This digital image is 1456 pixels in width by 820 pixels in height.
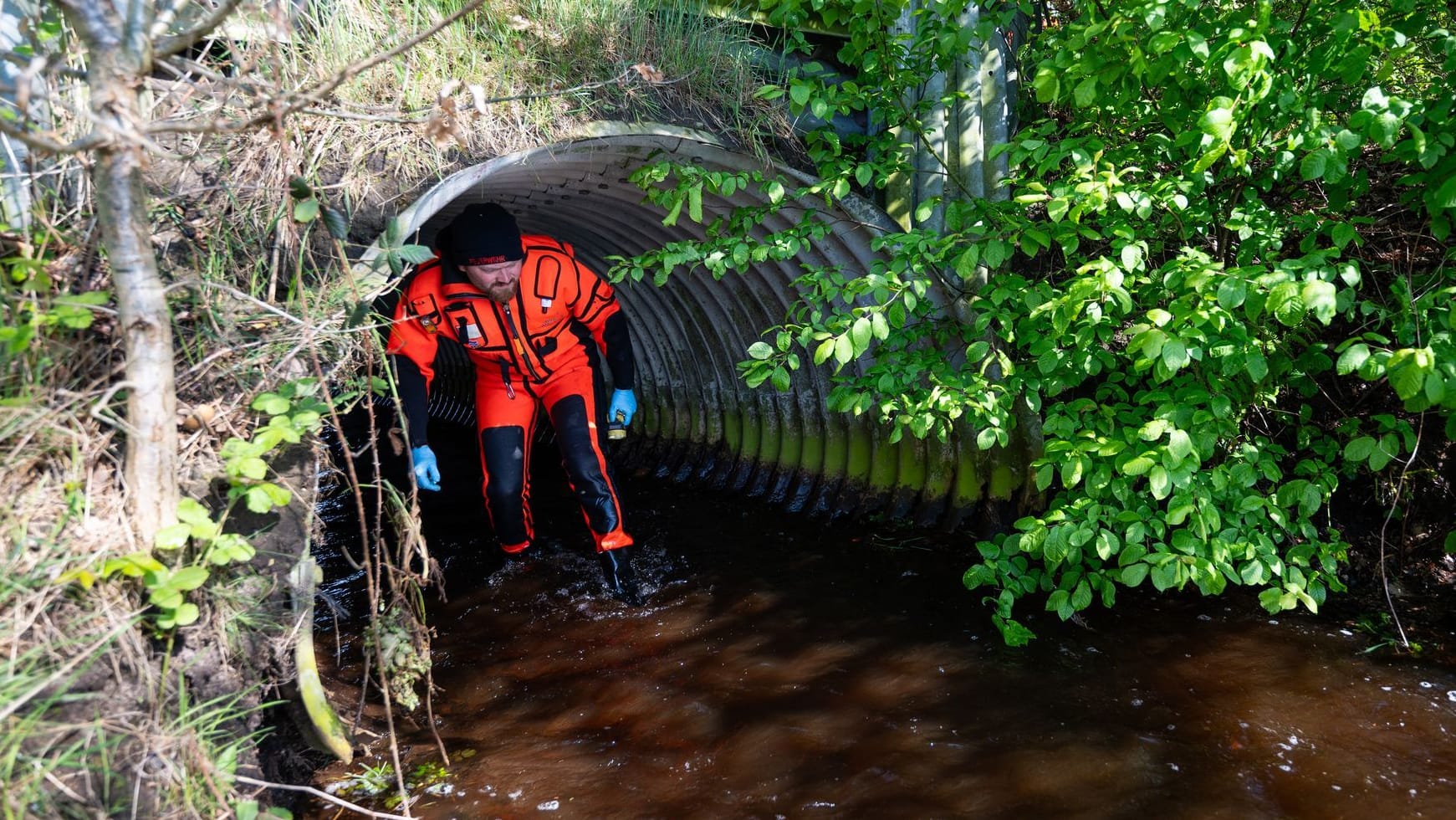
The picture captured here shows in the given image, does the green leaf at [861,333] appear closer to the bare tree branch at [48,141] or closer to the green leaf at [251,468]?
the green leaf at [251,468]

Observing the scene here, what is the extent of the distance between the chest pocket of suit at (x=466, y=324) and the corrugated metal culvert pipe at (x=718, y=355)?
1.70 ft

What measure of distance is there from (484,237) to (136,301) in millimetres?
1994

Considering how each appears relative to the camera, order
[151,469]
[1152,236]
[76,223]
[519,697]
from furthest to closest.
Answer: [519,697]
[1152,236]
[76,223]
[151,469]

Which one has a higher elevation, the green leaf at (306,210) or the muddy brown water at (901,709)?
the green leaf at (306,210)

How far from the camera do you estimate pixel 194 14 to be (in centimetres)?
353

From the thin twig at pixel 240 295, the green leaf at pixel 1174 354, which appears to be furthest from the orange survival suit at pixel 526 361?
the green leaf at pixel 1174 354

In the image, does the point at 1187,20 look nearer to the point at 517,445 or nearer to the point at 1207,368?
the point at 1207,368

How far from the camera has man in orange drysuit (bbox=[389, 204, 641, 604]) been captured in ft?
15.1

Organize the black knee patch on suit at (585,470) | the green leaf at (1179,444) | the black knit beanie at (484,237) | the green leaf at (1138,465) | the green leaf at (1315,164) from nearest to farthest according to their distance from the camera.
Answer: the green leaf at (1315,164), the green leaf at (1179,444), the green leaf at (1138,465), the black knit beanie at (484,237), the black knee patch on suit at (585,470)

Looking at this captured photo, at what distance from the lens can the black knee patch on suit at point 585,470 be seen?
5008mm

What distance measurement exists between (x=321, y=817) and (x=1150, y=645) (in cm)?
348

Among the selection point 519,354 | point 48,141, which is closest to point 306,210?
point 48,141

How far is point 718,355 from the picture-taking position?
6906mm

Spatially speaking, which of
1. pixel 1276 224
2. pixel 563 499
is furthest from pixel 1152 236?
pixel 563 499
